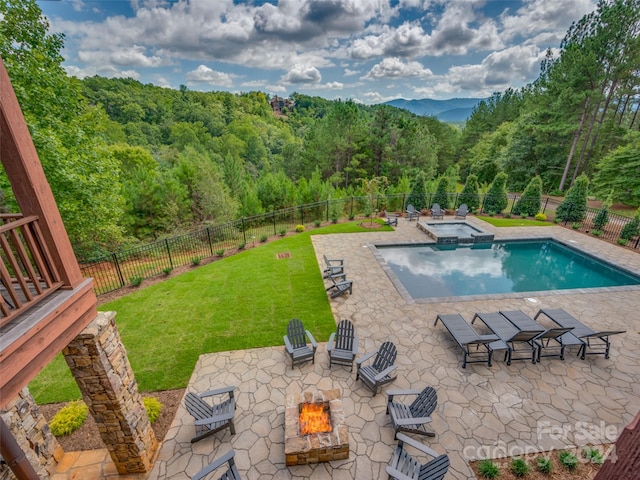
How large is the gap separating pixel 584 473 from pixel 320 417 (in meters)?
3.85

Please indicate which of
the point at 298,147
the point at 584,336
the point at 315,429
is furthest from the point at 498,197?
the point at 298,147

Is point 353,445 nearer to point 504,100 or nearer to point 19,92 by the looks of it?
point 19,92

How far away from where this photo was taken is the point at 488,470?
3994 millimetres

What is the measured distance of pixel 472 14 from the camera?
432 inches

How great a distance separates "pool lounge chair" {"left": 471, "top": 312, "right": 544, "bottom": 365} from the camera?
19.4ft

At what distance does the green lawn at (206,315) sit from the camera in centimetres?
580

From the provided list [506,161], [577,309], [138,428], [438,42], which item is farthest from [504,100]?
[138,428]

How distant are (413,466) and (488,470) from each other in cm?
114

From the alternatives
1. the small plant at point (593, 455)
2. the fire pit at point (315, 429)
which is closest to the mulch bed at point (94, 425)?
the fire pit at point (315, 429)

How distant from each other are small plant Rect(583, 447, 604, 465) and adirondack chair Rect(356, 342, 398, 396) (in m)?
2.94

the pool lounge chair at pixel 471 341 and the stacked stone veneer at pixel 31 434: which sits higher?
the stacked stone veneer at pixel 31 434

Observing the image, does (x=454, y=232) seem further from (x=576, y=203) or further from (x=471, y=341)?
(x=471, y=341)

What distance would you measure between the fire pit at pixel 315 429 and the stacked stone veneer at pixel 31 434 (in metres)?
3.36

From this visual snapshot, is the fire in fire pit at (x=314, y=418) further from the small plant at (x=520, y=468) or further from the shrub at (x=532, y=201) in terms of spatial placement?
the shrub at (x=532, y=201)
